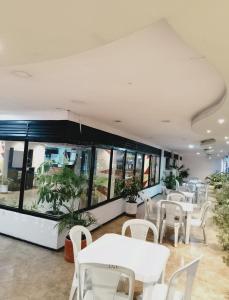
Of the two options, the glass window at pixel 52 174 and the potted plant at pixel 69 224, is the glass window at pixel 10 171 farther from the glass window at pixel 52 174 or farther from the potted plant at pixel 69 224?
the potted plant at pixel 69 224

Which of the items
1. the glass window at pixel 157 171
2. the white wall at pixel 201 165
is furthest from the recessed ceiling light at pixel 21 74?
the white wall at pixel 201 165

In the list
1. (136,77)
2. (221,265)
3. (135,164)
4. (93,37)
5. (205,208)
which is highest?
(136,77)

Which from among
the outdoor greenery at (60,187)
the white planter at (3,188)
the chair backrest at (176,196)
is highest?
the outdoor greenery at (60,187)

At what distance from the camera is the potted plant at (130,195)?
6.91 m

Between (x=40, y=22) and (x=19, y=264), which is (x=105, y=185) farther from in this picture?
(x=40, y=22)

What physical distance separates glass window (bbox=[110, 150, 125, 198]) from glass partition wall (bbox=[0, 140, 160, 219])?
6.4 inches

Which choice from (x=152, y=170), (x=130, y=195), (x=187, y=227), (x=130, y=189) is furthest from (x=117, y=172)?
(x=152, y=170)

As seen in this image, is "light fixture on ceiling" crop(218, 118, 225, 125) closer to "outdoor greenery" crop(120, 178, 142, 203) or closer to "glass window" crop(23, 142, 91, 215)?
"glass window" crop(23, 142, 91, 215)

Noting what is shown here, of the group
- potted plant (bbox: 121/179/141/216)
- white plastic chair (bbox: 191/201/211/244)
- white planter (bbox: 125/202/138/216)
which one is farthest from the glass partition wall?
white plastic chair (bbox: 191/201/211/244)

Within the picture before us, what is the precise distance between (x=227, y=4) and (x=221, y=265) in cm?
418

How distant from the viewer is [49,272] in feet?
11.1

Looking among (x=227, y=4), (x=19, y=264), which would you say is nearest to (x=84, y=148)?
(x=19, y=264)

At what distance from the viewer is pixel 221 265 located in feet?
13.1

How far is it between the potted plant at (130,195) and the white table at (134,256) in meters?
4.02
